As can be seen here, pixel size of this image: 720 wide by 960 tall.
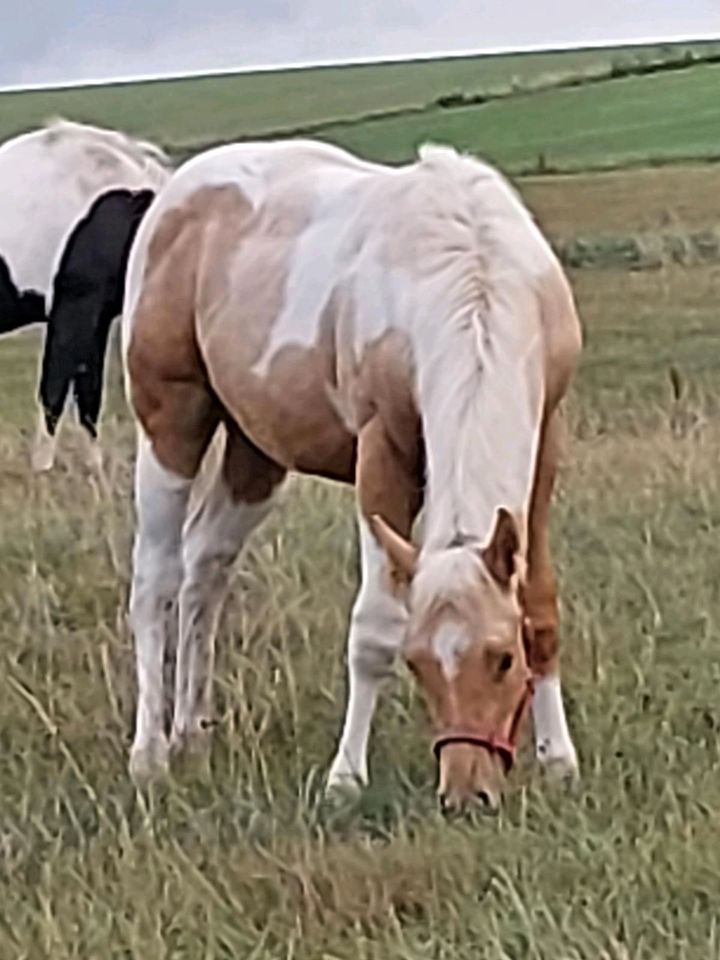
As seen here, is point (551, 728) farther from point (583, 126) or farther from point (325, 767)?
point (583, 126)

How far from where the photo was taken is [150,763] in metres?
5.12

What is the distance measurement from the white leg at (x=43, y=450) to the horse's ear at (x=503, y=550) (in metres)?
5.43

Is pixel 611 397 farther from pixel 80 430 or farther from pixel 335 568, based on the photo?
pixel 335 568

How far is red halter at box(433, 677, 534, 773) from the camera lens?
415cm

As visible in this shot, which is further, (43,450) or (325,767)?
(43,450)

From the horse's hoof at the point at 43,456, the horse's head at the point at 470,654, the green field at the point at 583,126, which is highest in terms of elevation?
the green field at the point at 583,126

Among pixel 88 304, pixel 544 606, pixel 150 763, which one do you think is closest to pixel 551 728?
pixel 544 606

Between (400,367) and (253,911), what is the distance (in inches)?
51.9

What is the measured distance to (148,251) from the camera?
5.68 metres

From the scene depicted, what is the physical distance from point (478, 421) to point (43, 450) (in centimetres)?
561

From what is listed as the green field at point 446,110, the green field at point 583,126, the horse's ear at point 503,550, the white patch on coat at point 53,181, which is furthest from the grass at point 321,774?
the green field at point 583,126

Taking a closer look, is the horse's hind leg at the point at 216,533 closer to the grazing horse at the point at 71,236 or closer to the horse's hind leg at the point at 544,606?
the horse's hind leg at the point at 544,606

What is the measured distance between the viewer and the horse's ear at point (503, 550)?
415 cm

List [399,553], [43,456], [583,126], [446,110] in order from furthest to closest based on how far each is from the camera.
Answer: [583,126]
[446,110]
[43,456]
[399,553]
